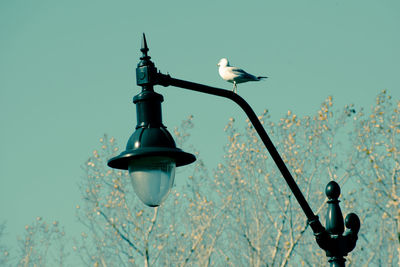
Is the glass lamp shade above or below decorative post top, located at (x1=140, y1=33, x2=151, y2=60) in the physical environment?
below

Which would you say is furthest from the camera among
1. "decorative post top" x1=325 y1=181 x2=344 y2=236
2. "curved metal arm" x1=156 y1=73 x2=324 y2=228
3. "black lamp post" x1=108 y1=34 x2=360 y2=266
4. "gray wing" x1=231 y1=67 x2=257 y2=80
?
"gray wing" x1=231 y1=67 x2=257 y2=80

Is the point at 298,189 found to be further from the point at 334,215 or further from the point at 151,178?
the point at 151,178

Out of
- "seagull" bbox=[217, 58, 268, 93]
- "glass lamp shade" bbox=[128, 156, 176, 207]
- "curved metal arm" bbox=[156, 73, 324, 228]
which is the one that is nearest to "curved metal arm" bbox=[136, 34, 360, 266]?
"curved metal arm" bbox=[156, 73, 324, 228]

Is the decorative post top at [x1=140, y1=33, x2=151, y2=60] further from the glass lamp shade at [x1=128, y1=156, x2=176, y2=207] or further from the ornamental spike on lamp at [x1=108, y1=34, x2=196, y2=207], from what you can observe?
the glass lamp shade at [x1=128, y1=156, x2=176, y2=207]

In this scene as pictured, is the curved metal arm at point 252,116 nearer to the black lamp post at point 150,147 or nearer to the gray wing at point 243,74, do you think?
the black lamp post at point 150,147

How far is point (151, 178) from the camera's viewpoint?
377 centimetres

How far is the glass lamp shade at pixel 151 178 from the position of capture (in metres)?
3.76

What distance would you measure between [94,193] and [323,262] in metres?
7.22

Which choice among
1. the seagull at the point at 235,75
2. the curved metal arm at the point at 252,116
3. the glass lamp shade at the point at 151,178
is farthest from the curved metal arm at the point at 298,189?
the seagull at the point at 235,75

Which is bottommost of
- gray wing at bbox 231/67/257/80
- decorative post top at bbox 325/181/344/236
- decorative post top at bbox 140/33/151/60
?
decorative post top at bbox 325/181/344/236

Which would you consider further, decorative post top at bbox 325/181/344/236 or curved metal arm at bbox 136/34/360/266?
decorative post top at bbox 325/181/344/236

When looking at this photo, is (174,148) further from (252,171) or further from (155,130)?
(252,171)

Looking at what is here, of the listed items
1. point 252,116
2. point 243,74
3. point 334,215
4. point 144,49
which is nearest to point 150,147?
point 144,49

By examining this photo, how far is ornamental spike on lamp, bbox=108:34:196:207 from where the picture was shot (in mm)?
3742
